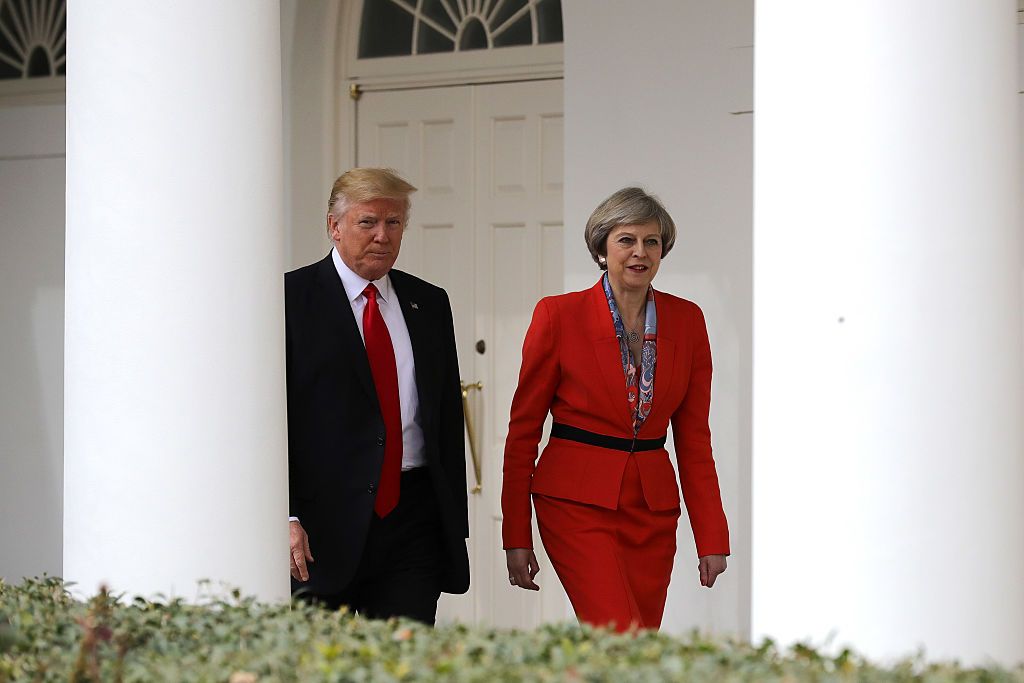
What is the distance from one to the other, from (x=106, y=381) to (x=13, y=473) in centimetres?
495

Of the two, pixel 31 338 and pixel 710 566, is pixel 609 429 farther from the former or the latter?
pixel 31 338

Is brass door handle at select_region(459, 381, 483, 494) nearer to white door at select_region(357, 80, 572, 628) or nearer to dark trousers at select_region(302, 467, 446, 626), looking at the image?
white door at select_region(357, 80, 572, 628)

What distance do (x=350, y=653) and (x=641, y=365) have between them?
245 cm

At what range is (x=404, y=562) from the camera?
4.69 metres

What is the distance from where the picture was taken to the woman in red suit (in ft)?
15.6

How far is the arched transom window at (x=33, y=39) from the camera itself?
8.02m

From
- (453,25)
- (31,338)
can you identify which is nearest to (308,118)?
(453,25)

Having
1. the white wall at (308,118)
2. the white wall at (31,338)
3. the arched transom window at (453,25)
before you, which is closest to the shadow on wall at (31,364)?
the white wall at (31,338)

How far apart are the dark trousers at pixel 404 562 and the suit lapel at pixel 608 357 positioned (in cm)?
68

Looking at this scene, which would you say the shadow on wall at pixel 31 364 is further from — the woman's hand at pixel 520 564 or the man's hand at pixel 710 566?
the man's hand at pixel 710 566

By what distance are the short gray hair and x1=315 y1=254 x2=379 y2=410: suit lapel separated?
0.87 meters

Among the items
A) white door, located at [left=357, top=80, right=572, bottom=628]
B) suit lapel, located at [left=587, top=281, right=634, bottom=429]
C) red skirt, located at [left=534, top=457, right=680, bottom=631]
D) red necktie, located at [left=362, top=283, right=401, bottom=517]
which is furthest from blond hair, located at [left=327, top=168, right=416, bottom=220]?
white door, located at [left=357, top=80, right=572, bottom=628]

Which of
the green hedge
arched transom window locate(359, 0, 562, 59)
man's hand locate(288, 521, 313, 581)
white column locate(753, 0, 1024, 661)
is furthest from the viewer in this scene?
arched transom window locate(359, 0, 562, 59)

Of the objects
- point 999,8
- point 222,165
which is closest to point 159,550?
point 222,165
